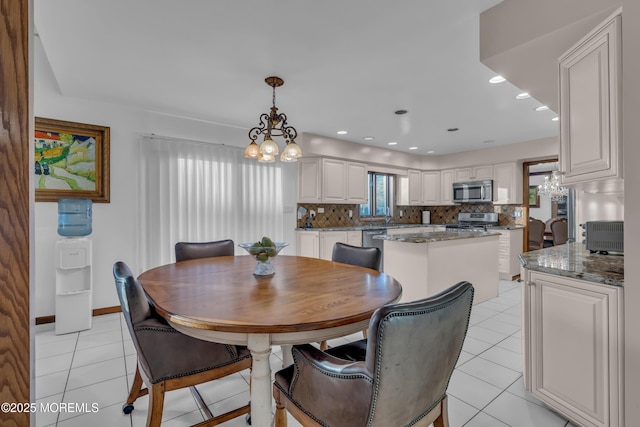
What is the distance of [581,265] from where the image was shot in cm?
173

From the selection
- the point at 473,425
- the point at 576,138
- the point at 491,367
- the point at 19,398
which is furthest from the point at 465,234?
the point at 19,398

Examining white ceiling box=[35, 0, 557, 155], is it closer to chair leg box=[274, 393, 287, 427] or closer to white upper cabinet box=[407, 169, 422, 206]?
chair leg box=[274, 393, 287, 427]

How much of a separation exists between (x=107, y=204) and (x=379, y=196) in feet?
15.1

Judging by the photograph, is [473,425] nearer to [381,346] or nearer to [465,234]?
[381,346]

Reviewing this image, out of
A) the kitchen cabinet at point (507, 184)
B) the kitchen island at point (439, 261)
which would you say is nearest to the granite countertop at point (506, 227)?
the kitchen cabinet at point (507, 184)

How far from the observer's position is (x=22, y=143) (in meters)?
0.75

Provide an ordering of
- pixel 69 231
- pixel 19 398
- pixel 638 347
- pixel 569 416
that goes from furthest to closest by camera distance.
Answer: pixel 69 231, pixel 569 416, pixel 638 347, pixel 19 398

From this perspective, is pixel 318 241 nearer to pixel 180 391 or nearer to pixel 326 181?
pixel 326 181

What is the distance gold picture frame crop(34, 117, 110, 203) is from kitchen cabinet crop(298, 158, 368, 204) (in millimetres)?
2600

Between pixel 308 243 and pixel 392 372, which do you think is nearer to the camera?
pixel 392 372

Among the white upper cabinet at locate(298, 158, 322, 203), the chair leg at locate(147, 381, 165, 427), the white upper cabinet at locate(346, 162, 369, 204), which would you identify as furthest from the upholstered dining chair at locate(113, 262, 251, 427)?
the white upper cabinet at locate(346, 162, 369, 204)

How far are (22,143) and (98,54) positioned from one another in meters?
2.07

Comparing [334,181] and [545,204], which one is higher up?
[334,181]

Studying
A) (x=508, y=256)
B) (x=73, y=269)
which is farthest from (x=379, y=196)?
(x=73, y=269)
